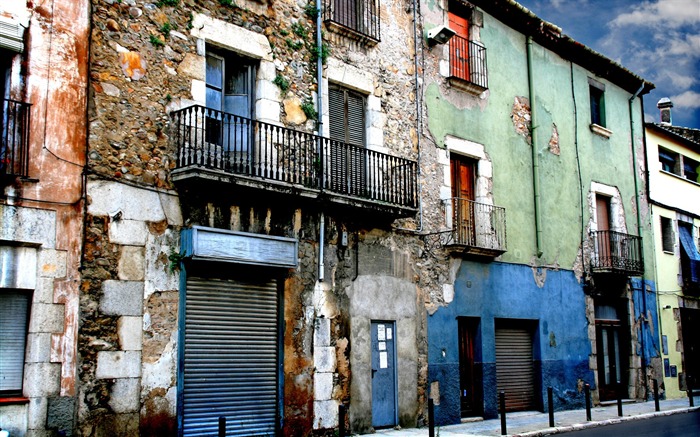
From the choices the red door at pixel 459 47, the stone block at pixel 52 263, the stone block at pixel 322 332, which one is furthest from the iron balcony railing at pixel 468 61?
the stone block at pixel 52 263

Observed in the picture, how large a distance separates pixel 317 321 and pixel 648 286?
42.8 ft

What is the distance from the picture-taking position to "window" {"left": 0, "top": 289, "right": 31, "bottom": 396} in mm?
9314

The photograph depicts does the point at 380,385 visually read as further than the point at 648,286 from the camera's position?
No

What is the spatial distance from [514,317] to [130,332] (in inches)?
381

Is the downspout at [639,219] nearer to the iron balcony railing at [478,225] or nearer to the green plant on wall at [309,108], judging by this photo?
the iron balcony railing at [478,225]

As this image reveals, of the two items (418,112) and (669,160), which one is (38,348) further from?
(669,160)

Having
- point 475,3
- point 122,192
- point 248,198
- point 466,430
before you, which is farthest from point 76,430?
point 475,3

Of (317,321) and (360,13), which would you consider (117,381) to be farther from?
(360,13)

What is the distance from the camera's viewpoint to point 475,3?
698 inches

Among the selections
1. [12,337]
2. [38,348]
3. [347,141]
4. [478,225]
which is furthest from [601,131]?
[12,337]

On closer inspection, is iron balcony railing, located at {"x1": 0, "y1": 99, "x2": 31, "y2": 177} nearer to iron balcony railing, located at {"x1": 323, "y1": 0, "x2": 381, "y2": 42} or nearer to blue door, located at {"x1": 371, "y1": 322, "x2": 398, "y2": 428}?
iron balcony railing, located at {"x1": 323, "y1": 0, "x2": 381, "y2": 42}

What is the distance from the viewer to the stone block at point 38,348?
9.42 metres

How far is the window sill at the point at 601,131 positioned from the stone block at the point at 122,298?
582 inches

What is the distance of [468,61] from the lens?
1736 centimetres
